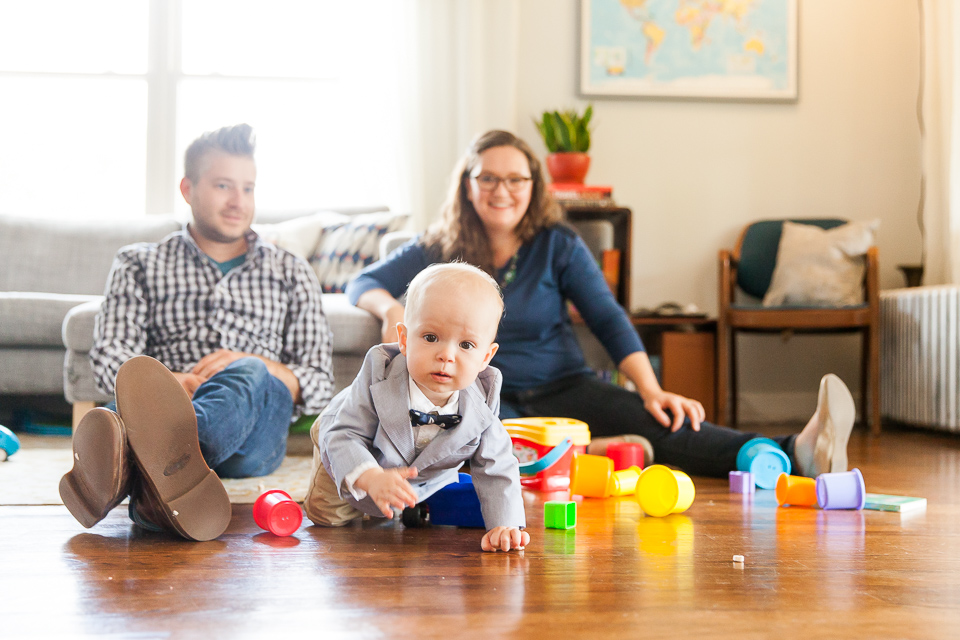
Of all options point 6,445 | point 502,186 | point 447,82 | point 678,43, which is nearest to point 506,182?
point 502,186

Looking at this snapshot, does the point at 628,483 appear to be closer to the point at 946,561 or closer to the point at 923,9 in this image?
the point at 946,561

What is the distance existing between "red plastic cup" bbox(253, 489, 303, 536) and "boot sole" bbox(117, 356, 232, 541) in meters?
0.05

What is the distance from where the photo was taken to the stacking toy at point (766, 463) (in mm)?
1706

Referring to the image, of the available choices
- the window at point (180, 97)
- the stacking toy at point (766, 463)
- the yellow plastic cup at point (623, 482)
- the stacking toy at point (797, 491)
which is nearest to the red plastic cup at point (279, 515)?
the yellow plastic cup at point (623, 482)

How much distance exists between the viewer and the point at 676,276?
3641 mm

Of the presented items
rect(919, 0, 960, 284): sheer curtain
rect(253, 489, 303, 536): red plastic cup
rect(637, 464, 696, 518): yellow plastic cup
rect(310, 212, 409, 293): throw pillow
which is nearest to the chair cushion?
rect(919, 0, 960, 284): sheer curtain

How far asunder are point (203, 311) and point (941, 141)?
9.96 ft

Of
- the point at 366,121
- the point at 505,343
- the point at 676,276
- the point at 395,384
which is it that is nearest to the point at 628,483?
the point at 505,343

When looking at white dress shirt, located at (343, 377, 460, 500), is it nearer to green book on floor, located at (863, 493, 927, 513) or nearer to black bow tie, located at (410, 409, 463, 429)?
black bow tie, located at (410, 409, 463, 429)

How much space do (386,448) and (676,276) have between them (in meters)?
2.70

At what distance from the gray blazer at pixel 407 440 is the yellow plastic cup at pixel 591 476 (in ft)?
1.41

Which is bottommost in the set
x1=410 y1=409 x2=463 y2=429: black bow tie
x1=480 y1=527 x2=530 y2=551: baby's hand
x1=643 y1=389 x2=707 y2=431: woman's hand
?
x1=480 y1=527 x2=530 y2=551: baby's hand

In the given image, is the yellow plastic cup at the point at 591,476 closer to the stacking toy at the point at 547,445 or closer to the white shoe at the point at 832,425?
the stacking toy at the point at 547,445

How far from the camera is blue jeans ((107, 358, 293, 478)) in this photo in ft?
4.51
